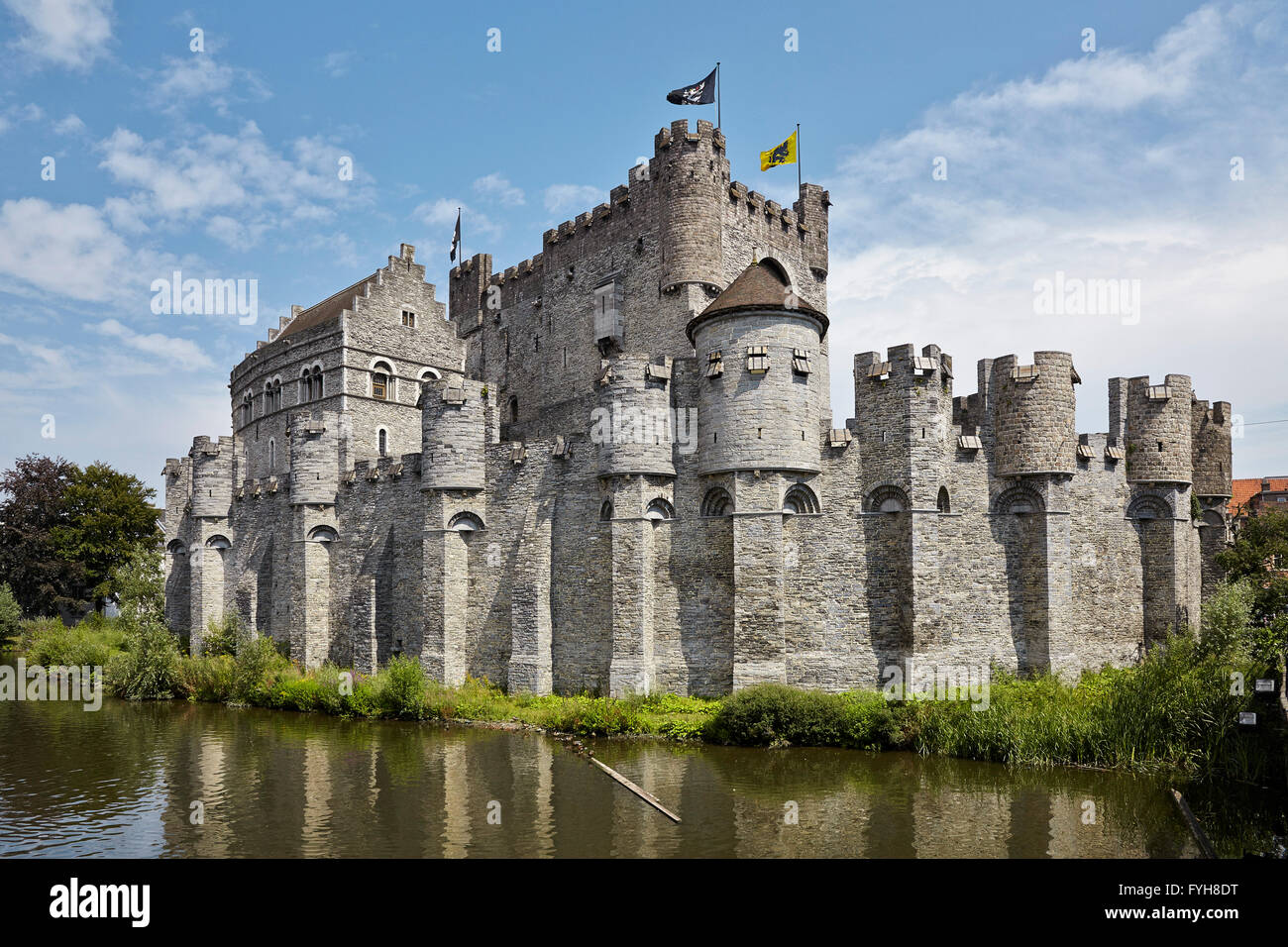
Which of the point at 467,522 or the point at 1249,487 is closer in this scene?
the point at 467,522

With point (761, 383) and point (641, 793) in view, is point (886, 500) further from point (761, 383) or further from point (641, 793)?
point (641, 793)

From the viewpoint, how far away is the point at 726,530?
24.6 meters

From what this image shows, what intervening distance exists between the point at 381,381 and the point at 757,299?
23606 millimetres

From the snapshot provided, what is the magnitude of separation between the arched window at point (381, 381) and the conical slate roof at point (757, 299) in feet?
69.2

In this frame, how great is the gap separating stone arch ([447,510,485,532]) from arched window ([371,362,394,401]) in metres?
15.4

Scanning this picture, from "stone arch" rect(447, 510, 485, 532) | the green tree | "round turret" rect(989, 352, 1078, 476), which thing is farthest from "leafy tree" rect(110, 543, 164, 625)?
"round turret" rect(989, 352, 1078, 476)

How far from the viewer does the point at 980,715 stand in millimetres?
20047

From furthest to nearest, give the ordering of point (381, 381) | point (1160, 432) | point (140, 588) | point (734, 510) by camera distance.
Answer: point (381, 381) → point (140, 588) → point (1160, 432) → point (734, 510)

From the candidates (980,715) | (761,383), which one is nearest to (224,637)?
(761,383)

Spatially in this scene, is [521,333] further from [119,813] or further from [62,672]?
[119,813]

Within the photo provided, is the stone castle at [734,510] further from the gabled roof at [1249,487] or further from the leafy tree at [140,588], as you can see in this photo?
the gabled roof at [1249,487]

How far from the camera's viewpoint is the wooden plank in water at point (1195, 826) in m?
13.5

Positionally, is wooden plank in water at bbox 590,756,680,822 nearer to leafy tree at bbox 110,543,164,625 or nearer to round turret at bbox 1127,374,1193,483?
round turret at bbox 1127,374,1193,483
